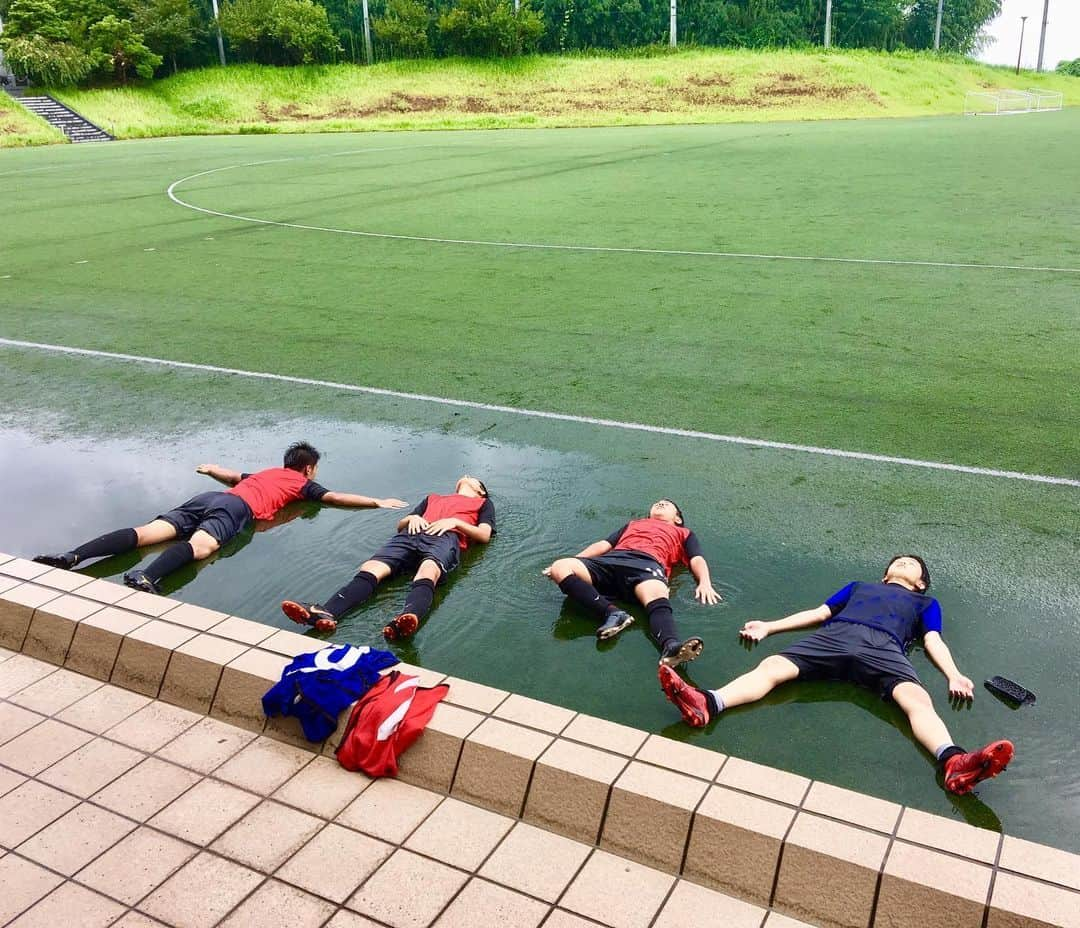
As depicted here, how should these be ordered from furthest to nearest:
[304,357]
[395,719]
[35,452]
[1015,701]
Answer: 1. [304,357]
2. [35,452]
3. [1015,701]
4. [395,719]

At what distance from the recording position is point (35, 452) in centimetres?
802

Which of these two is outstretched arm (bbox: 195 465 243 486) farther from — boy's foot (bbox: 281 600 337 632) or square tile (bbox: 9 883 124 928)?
square tile (bbox: 9 883 124 928)

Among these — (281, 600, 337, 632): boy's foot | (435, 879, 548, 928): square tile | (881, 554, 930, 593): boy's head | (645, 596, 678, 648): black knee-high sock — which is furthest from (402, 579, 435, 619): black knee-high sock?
(881, 554, 930, 593): boy's head

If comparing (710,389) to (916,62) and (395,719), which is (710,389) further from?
(916,62)

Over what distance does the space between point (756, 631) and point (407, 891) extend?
2.33 meters

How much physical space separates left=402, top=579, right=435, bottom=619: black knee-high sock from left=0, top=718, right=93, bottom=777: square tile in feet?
→ 5.40

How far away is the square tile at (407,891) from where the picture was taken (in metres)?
3.27

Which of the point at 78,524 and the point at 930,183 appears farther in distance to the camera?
the point at 930,183

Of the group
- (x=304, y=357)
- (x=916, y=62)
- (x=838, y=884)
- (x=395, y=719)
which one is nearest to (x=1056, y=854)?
(x=838, y=884)

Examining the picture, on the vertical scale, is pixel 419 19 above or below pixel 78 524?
above

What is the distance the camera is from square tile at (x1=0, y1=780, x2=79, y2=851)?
3.69 meters

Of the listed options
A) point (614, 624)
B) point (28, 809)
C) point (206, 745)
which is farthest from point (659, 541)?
point (28, 809)

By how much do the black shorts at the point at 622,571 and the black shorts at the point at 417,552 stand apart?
0.77 metres

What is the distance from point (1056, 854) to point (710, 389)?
6055mm
